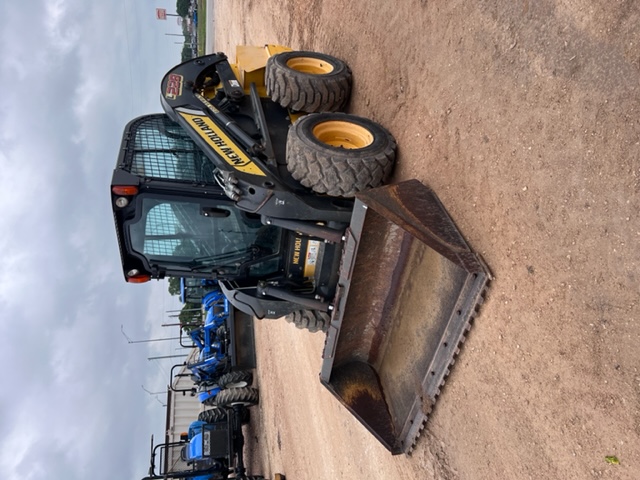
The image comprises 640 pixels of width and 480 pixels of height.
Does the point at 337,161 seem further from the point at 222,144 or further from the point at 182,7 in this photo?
the point at 182,7

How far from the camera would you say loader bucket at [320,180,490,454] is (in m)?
2.80

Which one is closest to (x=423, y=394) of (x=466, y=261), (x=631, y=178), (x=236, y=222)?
(x=466, y=261)

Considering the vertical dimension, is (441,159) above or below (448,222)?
above

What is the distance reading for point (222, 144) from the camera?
12.0 ft

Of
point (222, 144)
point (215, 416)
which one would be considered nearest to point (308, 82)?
point (222, 144)

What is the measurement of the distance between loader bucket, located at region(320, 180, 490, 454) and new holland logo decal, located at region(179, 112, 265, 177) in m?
0.89

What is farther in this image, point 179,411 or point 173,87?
point 179,411

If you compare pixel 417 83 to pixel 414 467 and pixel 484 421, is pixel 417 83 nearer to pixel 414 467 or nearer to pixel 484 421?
pixel 484 421

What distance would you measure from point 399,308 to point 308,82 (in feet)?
6.54

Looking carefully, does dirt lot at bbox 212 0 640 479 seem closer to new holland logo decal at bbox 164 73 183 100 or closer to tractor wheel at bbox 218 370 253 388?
new holland logo decal at bbox 164 73 183 100

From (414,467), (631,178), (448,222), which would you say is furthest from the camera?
(414,467)

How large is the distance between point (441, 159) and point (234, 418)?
7235mm

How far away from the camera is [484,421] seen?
2.79m

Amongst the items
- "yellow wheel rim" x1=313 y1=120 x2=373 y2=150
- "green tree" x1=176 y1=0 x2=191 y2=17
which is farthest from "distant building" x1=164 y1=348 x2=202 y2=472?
"green tree" x1=176 y1=0 x2=191 y2=17
